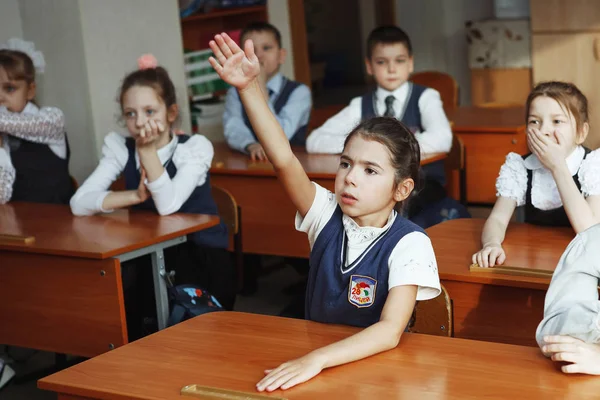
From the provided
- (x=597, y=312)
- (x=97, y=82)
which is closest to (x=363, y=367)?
(x=597, y=312)

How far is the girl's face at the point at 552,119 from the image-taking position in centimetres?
250

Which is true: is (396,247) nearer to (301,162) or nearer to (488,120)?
(301,162)

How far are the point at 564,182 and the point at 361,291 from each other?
851 millimetres

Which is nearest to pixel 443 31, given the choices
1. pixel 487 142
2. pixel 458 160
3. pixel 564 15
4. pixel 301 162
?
pixel 564 15

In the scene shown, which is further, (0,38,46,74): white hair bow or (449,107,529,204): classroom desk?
(449,107,529,204): classroom desk

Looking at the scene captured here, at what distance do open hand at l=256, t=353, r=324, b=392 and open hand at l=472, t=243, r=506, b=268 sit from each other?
→ 820 mm

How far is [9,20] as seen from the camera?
4.14 meters

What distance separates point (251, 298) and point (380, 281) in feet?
6.96

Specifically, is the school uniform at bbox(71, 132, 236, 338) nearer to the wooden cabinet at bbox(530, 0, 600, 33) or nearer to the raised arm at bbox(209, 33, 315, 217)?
the raised arm at bbox(209, 33, 315, 217)

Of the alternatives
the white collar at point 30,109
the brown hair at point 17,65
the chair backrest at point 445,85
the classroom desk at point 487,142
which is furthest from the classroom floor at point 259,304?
the brown hair at point 17,65

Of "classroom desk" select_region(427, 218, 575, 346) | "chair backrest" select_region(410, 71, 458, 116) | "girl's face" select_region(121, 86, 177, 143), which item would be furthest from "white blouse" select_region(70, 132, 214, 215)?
"chair backrest" select_region(410, 71, 458, 116)

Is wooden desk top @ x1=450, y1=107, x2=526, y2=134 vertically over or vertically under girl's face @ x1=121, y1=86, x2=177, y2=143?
under

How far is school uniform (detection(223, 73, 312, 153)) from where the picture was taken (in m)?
4.21

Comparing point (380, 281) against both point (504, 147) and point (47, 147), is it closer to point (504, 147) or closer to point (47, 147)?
point (47, 147)
